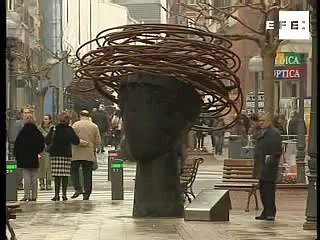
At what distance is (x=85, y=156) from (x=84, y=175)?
396mm

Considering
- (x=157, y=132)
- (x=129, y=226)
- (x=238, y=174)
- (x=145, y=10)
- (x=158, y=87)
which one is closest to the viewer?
(x=129, y=226)

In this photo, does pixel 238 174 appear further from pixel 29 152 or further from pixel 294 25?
pixel 29 152

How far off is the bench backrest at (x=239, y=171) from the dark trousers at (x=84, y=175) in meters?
2.88

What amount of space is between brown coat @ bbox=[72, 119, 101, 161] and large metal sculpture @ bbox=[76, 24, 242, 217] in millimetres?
4525

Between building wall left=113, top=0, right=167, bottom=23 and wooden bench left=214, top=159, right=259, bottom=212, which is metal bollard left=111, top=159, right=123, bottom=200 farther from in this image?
building wall left=113, top=0, right=167, bottom=23

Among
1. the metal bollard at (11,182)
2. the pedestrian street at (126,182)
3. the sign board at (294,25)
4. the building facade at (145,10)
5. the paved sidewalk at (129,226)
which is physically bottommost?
the pedestrian street at (126,182)

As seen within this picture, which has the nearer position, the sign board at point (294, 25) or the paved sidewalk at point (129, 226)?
the paved sidewalk at point (129, 226)

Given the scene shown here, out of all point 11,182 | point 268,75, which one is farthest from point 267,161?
point 268,75

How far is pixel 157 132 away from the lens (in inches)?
558

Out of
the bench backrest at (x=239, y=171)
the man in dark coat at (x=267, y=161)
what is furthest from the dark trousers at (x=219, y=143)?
the man in dark coat at (x=267, y=161)

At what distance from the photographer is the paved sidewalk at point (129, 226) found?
12375 mm

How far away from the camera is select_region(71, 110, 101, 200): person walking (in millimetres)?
19047

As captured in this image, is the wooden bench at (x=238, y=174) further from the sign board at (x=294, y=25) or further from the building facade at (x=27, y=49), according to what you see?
the building facade at (x=27, y=49)
